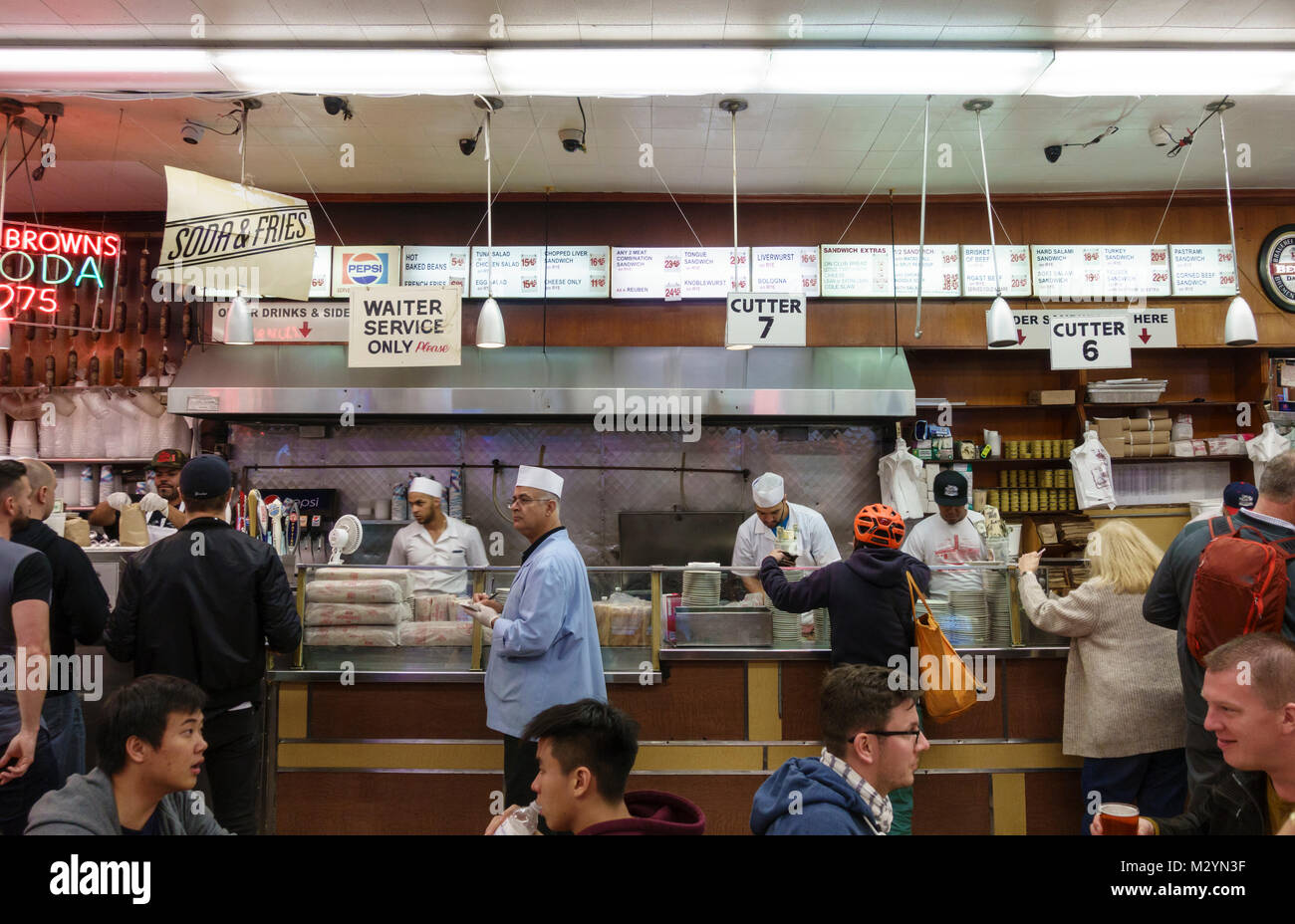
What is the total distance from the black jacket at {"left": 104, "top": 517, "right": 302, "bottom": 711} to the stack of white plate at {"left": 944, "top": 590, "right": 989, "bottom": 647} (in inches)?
125

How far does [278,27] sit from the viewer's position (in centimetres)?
A: 448

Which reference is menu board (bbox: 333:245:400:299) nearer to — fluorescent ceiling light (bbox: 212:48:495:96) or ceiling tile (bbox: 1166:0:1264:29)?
fluorescent ceiling light (bbox: 212:48:495:96)

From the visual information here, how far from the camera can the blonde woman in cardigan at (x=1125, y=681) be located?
3.63 m

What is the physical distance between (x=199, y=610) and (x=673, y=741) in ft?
7.18

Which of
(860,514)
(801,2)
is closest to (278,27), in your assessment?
(801,2)

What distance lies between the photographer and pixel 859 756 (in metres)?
2.11

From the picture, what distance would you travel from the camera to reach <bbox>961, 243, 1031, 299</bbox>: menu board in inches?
275

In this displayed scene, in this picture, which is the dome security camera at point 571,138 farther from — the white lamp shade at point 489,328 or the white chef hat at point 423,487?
the white chef hat at point 423,487

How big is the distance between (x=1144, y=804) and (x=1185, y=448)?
4.38 m

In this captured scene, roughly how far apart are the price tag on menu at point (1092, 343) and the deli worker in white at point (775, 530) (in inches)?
82.4

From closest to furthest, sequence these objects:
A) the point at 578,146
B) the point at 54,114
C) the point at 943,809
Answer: the point at 943,809, the point at 54,114, the point at 578,146

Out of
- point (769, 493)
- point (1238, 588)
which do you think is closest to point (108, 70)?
point (769, 493)
